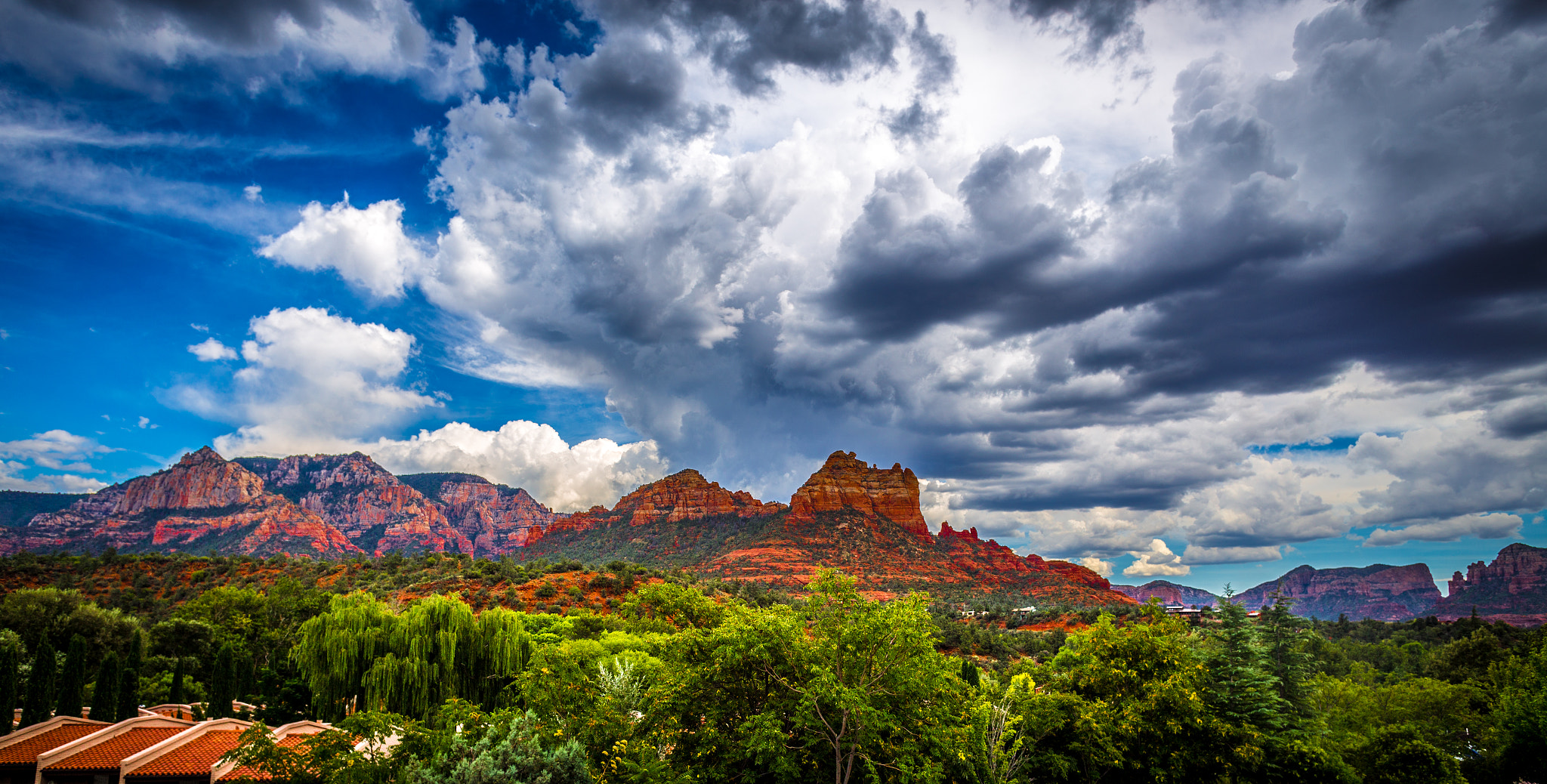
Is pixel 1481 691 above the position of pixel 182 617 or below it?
below

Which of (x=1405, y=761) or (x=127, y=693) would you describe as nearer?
(x=1405, y=761)

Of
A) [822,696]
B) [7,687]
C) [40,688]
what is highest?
[822,696]

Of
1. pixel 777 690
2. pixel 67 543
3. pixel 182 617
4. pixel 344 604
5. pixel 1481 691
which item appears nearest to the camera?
pixel 777 690

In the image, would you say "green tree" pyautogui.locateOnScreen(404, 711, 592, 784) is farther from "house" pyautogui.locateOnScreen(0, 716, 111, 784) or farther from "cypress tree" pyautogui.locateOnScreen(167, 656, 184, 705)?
"cypress tree" pyautogui.locateOnScreen(167, 656, 184, 705)

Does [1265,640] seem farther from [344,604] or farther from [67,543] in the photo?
[67,543]

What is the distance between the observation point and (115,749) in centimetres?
2656

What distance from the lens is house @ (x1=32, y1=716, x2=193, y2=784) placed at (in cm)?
2516

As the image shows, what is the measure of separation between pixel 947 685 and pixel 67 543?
27860cm

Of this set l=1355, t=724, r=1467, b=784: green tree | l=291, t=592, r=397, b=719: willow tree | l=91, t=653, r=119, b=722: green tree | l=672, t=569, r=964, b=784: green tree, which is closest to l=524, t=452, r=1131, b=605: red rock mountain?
l=291, t=592, r=397, b=719: willow tree

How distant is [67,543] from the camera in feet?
646

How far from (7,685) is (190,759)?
14.1m

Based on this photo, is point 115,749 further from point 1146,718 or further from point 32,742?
point 1146,718

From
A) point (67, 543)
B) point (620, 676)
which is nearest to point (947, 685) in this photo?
point (620, 676)

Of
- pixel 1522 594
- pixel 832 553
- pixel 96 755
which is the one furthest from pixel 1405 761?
pixel 1522 594
